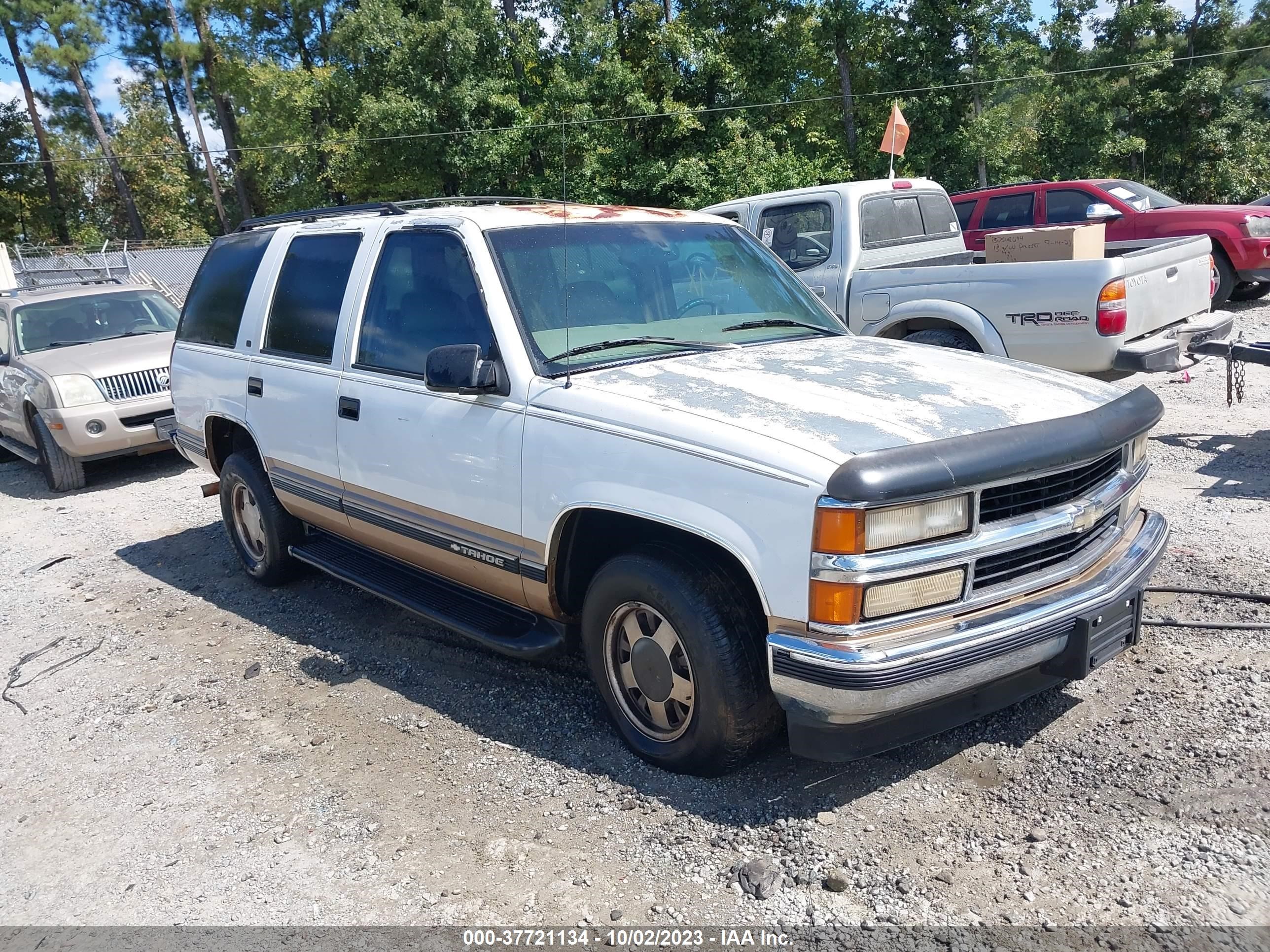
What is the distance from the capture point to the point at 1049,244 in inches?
282

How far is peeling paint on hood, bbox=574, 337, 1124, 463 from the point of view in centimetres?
304

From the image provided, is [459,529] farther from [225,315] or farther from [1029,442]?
[225,315]

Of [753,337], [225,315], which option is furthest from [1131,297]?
[225,315]

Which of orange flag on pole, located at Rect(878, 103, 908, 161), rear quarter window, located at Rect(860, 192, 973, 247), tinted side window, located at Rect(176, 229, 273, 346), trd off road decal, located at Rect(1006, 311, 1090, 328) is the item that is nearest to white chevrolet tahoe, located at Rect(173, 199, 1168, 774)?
tinted side window, located at Rect(176, 229, 273, 346)

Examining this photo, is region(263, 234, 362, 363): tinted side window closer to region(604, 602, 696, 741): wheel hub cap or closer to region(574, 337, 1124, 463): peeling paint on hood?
region(574, 337, 1124, 463): peeling paint on hood

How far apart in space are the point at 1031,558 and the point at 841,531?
79 centimetres

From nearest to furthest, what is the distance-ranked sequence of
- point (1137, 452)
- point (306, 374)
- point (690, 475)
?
point (690, 475) < point (1137, 452) < point (306, 374)

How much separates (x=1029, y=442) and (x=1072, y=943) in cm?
139

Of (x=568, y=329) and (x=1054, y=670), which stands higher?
(x=568, y=329)

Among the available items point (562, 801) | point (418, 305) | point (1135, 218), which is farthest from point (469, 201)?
point (1135, 218)

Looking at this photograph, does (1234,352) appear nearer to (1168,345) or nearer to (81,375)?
(1168,345)

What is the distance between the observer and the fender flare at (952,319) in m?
6.97

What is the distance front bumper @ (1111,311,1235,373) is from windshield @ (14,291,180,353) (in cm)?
901

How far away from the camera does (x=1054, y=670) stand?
317 cm
